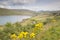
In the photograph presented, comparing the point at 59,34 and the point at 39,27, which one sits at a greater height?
the point at 39,27

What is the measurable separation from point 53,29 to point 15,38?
83.9 inches

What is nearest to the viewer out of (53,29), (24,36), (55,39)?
(24,36)

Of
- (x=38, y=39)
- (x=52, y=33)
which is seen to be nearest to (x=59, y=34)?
(x=52, y=33)

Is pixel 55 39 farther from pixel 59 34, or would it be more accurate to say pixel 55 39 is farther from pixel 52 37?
pixel 59 34

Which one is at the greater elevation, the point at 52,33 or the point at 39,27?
the point at 39,27

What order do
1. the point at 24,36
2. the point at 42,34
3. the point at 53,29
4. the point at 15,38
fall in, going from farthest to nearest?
the point at 53,29 → the point at 42,34 → the point at 15,38 → the point at 24,36

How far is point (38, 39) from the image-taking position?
5848 mm

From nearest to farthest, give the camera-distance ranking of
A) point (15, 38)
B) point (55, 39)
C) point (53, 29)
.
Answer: point (15, 38), point (55, 39), point (53, 29)

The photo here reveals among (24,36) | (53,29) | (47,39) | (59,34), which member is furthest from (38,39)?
(53,29)

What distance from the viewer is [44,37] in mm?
6203

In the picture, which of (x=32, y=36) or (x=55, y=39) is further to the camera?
(x=55, y=39)

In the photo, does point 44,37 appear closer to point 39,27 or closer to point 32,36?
point 39,27

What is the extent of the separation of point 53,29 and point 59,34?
0.65 metres

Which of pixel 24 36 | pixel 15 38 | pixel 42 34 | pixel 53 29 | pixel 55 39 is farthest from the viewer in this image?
pixel 53 29
